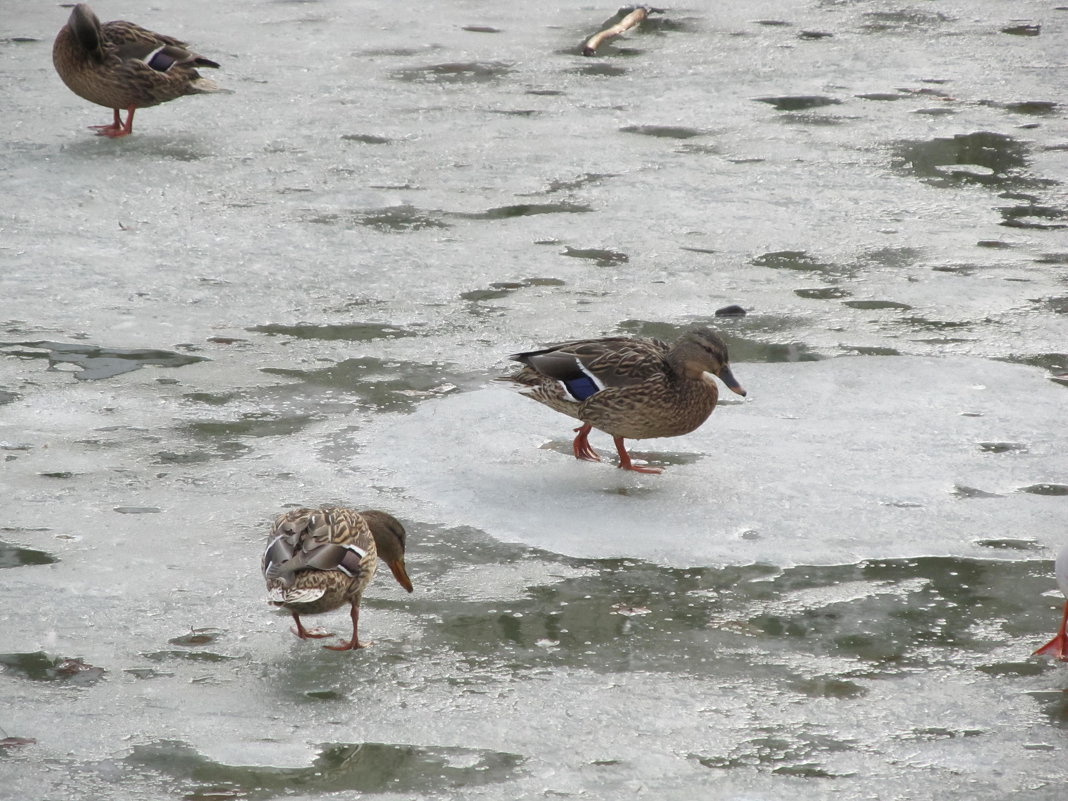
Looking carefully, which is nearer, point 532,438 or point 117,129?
point 532,438

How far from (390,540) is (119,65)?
21.0 feet

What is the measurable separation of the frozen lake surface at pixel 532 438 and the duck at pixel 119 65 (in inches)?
12.8

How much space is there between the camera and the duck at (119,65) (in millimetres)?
9906

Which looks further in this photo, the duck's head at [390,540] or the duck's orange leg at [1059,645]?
the duck's head at [390,540]

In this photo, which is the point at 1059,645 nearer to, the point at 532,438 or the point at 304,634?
the point at 304,634

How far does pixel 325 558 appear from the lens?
167 inches

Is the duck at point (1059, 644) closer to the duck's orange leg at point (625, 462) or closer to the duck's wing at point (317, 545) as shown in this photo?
the duck's orange leg at point (625, 462)

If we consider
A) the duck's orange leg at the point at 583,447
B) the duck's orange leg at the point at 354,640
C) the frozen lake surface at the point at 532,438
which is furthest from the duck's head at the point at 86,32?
the duck's orange leg at the point at 354,640

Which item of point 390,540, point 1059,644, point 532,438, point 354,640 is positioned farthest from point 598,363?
point 1059,644

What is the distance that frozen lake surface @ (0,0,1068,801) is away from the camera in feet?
12.9

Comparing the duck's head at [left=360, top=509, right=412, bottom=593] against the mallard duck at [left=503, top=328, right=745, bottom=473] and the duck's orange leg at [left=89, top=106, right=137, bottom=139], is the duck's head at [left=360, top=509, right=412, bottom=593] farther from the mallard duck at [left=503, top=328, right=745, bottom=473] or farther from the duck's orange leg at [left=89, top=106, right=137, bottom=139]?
the duck's orange leg at [left=89, top=106, right=137, bottom=139]

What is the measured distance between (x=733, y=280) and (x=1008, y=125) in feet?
13.4

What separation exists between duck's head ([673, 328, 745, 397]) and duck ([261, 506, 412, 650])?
162cm

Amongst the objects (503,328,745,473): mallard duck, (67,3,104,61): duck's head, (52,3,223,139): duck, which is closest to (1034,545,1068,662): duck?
(503,328,745,473): mallard duck
